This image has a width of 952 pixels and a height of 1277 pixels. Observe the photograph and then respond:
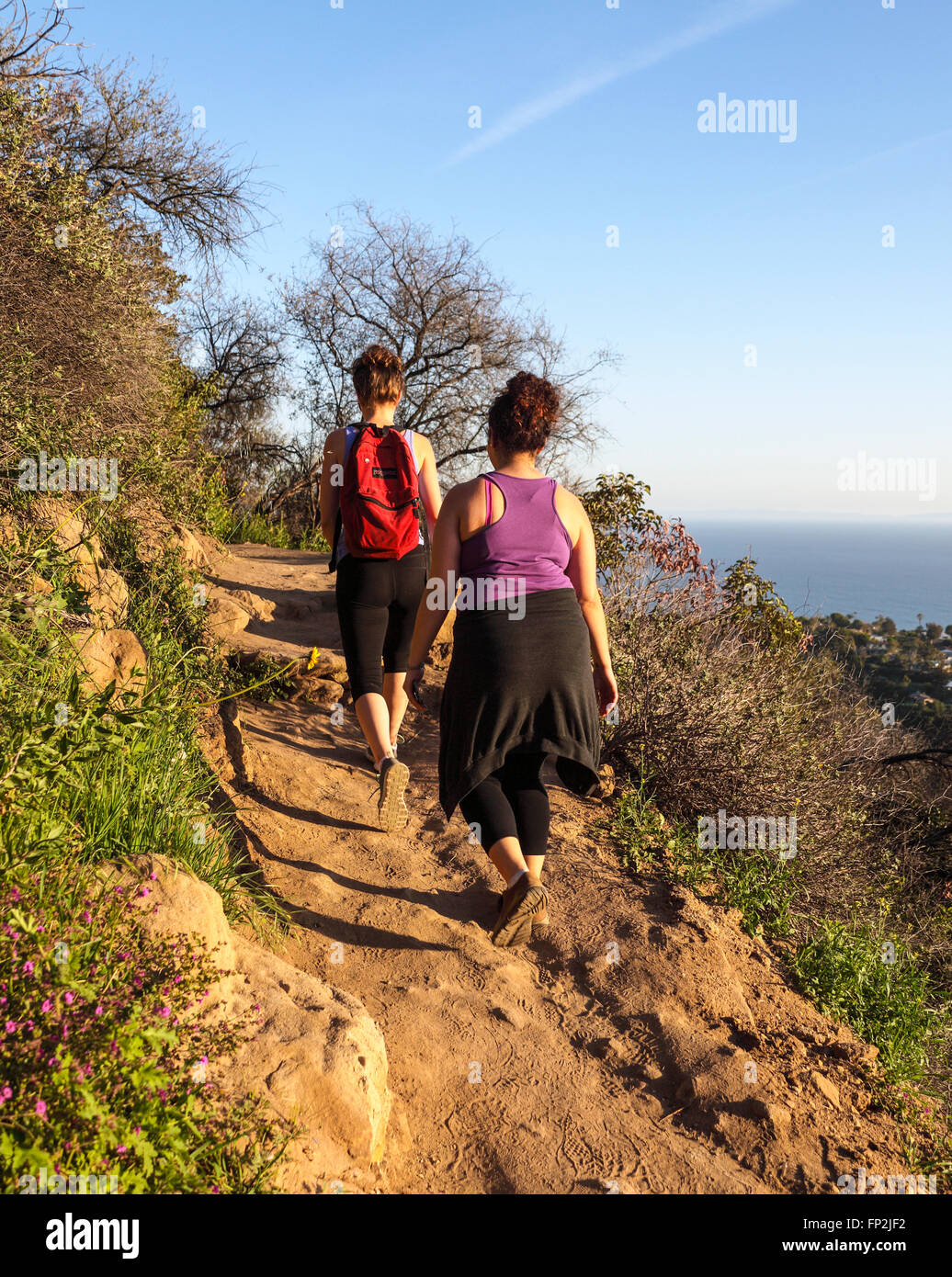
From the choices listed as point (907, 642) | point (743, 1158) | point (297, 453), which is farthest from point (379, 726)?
point (907, 642)

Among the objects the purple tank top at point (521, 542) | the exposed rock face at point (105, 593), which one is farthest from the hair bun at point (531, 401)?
the exposed rock face at point (105, 593)

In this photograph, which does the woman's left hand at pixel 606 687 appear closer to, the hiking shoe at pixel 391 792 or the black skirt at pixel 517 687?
the black skirt at pixel 517 687

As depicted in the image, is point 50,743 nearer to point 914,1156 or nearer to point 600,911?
point 600,911

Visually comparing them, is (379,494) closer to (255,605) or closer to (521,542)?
(521,542)

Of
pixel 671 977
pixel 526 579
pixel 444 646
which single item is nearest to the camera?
pixel 526 579

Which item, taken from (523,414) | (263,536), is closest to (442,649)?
(523,414)

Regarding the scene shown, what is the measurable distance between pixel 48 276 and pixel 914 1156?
6868 mm

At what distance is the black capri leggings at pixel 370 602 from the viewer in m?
3.61

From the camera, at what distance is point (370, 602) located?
3.62 m

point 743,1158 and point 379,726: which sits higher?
point 379,726

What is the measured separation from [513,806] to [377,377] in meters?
1.99

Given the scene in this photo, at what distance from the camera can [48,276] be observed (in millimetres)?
5738

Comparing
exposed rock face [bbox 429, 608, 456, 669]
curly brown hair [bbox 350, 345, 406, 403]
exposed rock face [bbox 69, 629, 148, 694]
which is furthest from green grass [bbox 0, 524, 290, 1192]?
exposed rock face [bbox 429, 608, 456, 669]

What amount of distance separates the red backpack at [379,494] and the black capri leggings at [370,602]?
0.24 ft
